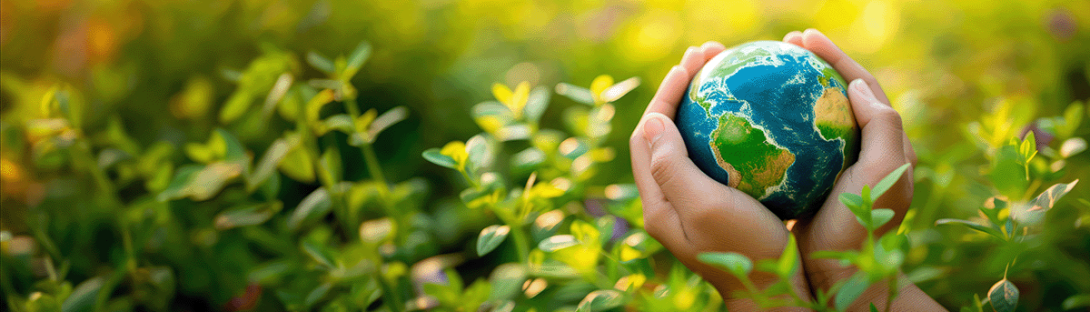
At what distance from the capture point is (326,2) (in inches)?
Result: 106

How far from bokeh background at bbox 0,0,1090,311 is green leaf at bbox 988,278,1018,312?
85 centimetres

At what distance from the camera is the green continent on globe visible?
1.17 meters

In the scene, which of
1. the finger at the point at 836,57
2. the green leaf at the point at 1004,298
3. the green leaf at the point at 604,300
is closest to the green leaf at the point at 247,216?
the green leaf at the point at 604,300

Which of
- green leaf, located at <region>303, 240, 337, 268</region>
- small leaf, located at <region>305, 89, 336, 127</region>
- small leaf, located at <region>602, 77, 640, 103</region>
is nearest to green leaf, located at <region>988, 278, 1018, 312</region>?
small leaf, located at <region>602, 77, 640, 103</region>

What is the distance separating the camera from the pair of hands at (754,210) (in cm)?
107

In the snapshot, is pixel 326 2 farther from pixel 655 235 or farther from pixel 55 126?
pixel 655 235

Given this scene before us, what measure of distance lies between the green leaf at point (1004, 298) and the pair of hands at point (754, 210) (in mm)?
116

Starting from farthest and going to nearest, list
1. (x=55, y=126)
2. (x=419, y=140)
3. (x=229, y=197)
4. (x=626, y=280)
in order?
1. (x=419, y=140)
2. (x=229, y=197)
3. (x=55, y=126)
4. (x=626, y=280)

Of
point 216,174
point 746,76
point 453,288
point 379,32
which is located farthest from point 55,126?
point 746,76

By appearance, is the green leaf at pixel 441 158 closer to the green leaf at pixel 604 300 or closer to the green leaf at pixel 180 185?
the green leaf at pixel 604 300

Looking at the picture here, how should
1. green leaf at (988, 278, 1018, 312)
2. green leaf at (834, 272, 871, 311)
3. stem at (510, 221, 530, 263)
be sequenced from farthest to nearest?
stem at (510, 221, 530, 263), green leaf at (988, 278, 1018, 312), green leaf at (834, 272, 871, 311)

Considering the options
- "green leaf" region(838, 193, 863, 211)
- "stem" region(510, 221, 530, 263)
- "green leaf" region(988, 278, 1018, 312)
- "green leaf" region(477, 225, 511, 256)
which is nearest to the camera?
"green leaf" region(838, 193, 863, 211)

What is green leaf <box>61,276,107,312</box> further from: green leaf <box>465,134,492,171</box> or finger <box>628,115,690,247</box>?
finger <box>628,115,690,247</box>

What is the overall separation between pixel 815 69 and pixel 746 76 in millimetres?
156
